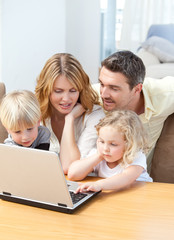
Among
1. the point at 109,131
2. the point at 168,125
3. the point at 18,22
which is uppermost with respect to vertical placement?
the point at 18,22

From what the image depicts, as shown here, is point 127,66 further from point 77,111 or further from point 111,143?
point 111,143

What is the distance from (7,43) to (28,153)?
120 inches

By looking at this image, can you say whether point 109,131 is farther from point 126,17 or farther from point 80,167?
point 126,17

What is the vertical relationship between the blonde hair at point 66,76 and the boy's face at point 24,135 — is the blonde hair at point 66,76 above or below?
above

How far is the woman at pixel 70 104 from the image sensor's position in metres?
1.63

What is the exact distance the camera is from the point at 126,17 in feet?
16.0

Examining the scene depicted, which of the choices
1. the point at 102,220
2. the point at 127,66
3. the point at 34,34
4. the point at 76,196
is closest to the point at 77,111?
the point at 127,66

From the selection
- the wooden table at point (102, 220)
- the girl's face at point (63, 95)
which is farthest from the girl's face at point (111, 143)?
the girl's face at point (63, 95)

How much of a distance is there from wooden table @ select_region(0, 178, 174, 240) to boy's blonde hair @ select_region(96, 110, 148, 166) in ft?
0.59

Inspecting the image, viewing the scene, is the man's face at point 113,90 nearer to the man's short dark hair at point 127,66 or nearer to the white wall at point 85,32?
the man's short dark hair at point 127,66

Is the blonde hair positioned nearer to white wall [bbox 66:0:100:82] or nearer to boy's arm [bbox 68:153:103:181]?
boy's arm [bbox 68:153:103:181]

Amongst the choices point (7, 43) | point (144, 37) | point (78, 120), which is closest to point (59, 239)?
point (78, 120)

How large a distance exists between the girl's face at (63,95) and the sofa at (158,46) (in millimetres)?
2438

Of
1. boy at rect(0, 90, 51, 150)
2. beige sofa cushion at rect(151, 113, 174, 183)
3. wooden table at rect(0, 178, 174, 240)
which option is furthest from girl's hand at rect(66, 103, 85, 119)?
wooden table at rect(0, 178, 174, 240)
